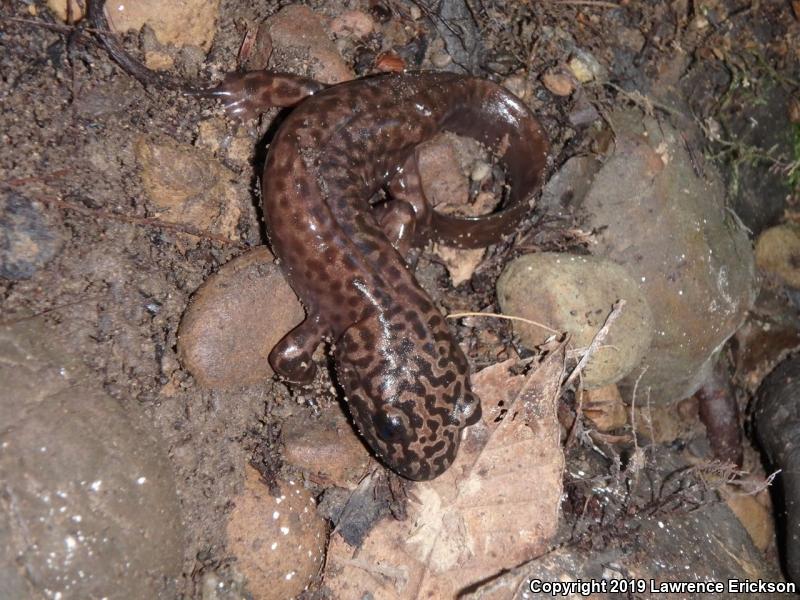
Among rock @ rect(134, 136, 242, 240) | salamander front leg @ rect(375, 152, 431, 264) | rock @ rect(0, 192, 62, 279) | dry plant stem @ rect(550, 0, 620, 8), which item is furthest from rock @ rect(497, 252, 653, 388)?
rock @ rect(0, 192, 62, 279)

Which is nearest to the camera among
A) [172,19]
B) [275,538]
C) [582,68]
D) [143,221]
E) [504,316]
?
[275,538]

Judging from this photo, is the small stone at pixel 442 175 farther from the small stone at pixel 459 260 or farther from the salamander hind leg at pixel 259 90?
the salamander hind leg at pixel 259 90

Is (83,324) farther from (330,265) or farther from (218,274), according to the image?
(330,265)

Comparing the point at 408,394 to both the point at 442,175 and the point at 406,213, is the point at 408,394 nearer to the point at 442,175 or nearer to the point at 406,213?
the point at 406,213

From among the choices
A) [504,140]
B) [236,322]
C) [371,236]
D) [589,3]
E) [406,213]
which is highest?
[589,3]

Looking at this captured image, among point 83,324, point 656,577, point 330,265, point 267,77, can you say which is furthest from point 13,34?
point 656,577

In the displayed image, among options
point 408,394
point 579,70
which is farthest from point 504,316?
point 579,70
